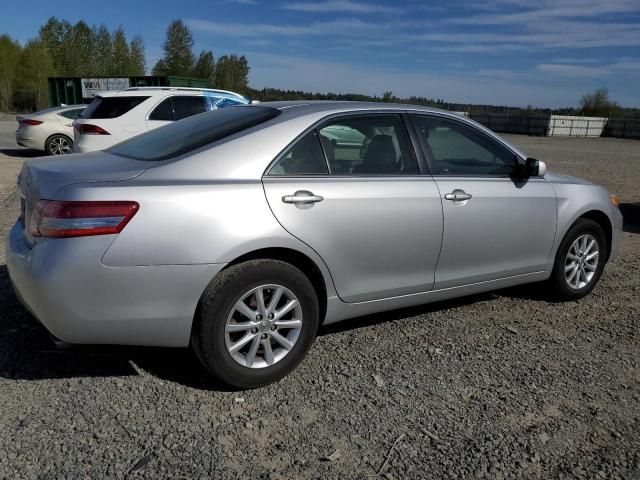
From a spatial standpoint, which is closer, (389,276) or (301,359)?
(301,359)

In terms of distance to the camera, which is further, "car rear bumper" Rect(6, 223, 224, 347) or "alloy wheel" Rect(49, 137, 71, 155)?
"alloy wheel" Rect(49, 137, 71, 155)

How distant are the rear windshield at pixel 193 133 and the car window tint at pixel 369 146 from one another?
418mm

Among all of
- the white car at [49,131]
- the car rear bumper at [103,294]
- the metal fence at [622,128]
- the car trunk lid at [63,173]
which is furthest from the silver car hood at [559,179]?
the metal fence at [622,128]

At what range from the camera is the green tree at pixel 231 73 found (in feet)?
185

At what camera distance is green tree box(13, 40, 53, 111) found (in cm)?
4984

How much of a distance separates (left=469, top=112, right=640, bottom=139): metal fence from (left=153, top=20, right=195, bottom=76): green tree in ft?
91.5

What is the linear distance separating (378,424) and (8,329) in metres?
2.55

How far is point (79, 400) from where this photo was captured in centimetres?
313

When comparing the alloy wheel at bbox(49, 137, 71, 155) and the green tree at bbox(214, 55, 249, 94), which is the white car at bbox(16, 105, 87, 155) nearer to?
the alloy wheel at bbox(49, 137, 71, 155)

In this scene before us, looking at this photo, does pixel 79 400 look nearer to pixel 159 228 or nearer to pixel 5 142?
pixel 159 228

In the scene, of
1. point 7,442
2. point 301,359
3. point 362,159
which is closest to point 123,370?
point 7,442

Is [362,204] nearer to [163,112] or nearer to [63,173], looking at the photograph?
[63,173]

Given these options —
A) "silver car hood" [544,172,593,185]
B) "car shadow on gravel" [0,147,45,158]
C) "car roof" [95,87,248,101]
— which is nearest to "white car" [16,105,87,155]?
"car shadow on gravel" [0,147,45,158]

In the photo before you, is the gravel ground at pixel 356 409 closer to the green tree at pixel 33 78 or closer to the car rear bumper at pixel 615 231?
the car rear bumper at pixel 615 231
